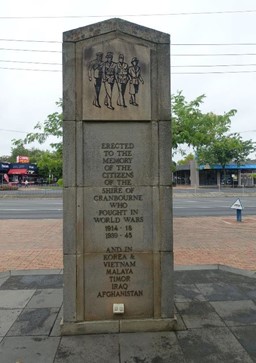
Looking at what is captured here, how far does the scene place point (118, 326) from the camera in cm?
427

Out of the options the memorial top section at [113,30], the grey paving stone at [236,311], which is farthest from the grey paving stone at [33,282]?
the memorial top section at [113,30]

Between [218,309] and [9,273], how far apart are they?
167 inches

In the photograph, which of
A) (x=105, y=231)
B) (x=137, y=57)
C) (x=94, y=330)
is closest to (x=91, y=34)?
(x=137, y=57)

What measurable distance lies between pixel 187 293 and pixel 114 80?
361 centimetres

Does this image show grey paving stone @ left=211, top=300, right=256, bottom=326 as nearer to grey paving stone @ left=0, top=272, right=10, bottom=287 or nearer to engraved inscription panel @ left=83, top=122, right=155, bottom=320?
engraved inscription panel @ left=83, top=122, right=155, bottom=320

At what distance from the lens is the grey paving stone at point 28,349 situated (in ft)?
11.9

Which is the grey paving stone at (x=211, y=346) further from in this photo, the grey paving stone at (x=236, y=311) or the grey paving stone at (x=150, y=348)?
the grey paving stone at (x=236, y=311)

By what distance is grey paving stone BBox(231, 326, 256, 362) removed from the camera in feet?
12.4

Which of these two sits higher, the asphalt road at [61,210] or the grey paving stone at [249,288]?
the grey paving stone at [249,288]

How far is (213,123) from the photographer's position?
12883 millimetres

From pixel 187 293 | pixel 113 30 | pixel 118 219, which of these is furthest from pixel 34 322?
pixel 113 30

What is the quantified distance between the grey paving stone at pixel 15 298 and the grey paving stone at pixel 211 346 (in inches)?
100

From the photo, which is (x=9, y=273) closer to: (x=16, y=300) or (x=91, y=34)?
(x=16, y=300)

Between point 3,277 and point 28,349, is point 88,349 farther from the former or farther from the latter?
point 3,277
